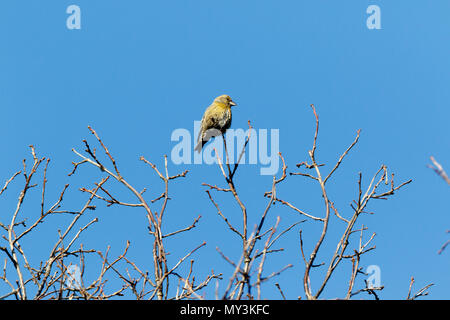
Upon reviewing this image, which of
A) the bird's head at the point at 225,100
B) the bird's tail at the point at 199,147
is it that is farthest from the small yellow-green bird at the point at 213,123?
the bird's head at the point at 225,100

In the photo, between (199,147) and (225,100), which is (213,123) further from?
(225,100)

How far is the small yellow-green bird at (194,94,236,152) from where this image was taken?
757 cm

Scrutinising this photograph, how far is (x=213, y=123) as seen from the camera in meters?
7.71

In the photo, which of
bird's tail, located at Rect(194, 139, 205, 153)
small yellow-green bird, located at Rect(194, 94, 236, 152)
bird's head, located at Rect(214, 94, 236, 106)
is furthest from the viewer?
bird's head, located at Rect(214, 94, 236, 106)

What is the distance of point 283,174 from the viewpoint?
3.72 meters

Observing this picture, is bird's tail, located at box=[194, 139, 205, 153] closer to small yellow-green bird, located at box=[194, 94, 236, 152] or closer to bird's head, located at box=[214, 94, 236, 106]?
small yellow-green bird, located at box=[194, 94, 236, 152]

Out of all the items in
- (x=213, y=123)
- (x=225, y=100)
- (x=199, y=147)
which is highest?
(x=225, y=100)

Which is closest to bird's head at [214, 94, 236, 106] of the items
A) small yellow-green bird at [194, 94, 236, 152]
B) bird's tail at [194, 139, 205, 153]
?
small yellow-green bird at [194, 94, 236, 152]

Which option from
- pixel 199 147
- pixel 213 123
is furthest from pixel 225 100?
pixel 199 147

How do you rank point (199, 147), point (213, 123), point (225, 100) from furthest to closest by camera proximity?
point (225, 100) → point (213, 123) → point (199, 147)

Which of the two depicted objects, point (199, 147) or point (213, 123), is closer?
point (199, 147)

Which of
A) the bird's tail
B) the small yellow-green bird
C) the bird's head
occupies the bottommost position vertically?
the bird's tail
